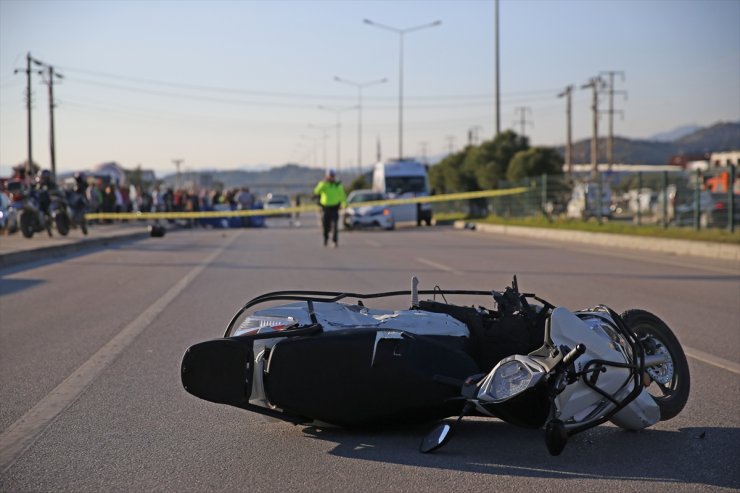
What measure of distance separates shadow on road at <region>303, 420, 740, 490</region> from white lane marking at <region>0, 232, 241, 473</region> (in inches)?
58.0

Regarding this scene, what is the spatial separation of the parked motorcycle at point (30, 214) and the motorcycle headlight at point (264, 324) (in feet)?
74.9

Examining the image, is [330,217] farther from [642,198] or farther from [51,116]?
[51,116]

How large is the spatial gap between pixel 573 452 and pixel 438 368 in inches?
30.2

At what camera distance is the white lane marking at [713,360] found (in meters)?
7.32

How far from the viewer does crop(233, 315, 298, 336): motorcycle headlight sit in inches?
208

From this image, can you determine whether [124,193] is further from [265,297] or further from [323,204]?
[265,297]

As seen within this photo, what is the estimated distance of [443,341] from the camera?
17.3 feet

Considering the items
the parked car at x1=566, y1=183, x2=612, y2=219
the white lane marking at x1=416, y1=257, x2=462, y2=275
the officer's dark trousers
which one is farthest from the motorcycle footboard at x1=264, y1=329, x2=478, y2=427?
the parked car at x1=566, y1=183, x2=612, y2=219

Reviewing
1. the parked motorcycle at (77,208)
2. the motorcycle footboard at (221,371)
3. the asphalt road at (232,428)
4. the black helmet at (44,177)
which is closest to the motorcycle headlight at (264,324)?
the motorcycle footboard at (221,371)

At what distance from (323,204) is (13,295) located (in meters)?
11.0

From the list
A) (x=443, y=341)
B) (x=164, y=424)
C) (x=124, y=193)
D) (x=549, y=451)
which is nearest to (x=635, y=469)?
(x=549, y=451)

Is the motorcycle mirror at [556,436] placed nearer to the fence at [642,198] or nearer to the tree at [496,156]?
the fence at [642,198]

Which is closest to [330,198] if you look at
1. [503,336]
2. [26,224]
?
[26,224]

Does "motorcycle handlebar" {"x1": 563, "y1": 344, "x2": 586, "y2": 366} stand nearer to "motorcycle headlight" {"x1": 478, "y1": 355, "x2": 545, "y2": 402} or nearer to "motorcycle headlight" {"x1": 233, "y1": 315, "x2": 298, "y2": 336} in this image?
"motorcycle headlight" {"x1": 478, "y1": 355, "x2": 545, "y2": 402}
